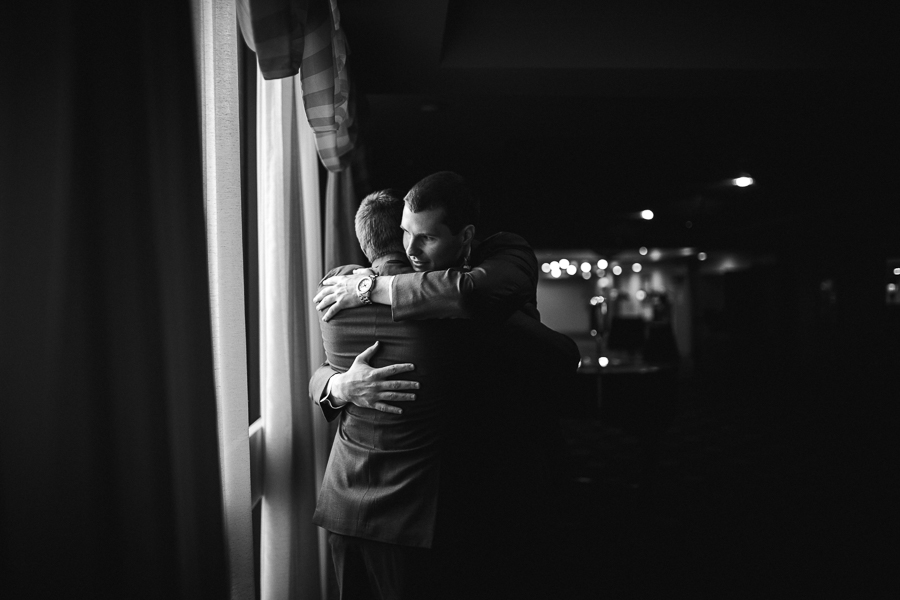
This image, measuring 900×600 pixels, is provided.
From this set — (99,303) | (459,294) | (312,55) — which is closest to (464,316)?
(459,294)

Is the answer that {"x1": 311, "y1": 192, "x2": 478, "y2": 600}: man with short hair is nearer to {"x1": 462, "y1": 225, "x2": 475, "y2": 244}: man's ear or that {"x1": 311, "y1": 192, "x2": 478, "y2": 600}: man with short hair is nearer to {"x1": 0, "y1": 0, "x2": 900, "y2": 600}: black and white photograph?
{"x1": 0, "y1": 0, "x2": 900, "y2": 600}: black and white photograph

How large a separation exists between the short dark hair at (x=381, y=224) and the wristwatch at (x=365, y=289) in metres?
0.18

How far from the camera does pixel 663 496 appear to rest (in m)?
4.20

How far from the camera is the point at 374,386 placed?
1.20 m

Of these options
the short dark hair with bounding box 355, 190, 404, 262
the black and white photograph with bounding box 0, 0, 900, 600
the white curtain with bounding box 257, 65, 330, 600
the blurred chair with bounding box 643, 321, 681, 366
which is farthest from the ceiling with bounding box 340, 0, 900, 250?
the blurred chair with bounding box 643, 321, 681, 366

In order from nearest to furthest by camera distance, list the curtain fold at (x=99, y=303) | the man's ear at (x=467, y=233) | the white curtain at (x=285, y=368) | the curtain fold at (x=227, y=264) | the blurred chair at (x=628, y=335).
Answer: the curtain fold at (x=99, y=303)
the curtain fold at (x=227, y=264)
the man's ear at (x=467, y=233)
the white curtain at (x=285, y=368)
the blurred chair at (x=628, y=335)

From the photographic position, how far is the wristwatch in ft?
4.16

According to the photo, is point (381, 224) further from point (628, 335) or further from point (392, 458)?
point (628, 335)

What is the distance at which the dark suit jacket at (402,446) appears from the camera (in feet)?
3.92

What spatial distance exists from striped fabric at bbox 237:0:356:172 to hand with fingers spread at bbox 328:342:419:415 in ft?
2.62

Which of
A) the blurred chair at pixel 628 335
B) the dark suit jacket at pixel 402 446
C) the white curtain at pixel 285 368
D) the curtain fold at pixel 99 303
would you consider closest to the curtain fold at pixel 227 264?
the dark suit jacket at pixel 402 446

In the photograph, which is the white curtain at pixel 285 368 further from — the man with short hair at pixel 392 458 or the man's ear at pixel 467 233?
the man's ear at pixel 467 233

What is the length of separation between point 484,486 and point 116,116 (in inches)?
39.2

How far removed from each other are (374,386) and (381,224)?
0.44 m
